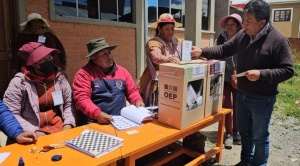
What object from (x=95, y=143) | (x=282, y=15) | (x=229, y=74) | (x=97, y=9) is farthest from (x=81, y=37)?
(x=282, y=15)

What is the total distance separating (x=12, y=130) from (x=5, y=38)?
2830 millimetres

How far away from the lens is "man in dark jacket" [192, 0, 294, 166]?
2102 mm

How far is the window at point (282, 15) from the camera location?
21975 mm

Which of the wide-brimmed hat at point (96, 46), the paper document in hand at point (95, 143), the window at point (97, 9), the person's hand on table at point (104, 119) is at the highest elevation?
the window at point (97, 9)

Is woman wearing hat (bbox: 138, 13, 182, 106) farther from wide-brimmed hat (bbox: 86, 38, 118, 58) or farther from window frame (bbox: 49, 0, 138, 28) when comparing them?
window frame (bbox: 49, 0, 138, 28)

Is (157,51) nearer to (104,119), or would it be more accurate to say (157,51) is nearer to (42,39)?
(104,119)

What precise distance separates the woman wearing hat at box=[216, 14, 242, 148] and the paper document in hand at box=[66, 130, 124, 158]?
2022 millimetres

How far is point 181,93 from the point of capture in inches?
78.2

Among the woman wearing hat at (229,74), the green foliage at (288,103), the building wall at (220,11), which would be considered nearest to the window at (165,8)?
the building wall at (220,11)

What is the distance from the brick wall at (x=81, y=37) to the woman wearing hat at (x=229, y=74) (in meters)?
2.43

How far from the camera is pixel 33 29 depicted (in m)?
3.63

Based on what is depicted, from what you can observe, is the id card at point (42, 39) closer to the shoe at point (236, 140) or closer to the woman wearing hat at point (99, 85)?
the woman wearing hat at point (99, 85)

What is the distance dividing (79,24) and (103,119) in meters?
3.36

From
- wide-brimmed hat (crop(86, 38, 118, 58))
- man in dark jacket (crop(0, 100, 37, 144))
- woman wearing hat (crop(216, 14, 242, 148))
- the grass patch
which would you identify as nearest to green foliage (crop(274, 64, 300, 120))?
the grass patch
